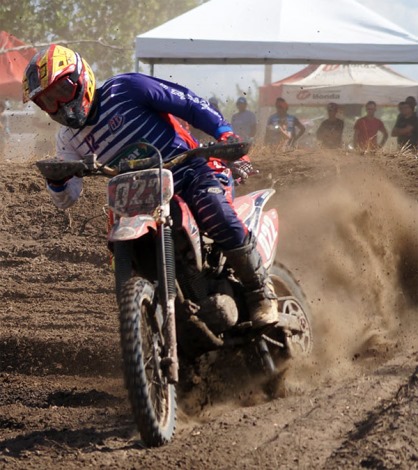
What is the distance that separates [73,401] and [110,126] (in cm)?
166

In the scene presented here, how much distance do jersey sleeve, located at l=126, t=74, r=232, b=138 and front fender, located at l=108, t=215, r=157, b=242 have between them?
969 millimetres

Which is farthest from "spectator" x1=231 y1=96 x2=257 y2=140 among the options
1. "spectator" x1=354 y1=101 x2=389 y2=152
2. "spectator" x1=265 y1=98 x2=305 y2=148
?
"spectator" x1=354 y1=101 x2=389 y2=152

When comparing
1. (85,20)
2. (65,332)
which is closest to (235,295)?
(65,332)

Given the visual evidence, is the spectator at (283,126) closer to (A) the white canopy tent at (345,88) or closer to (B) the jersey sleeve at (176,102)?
(A) the white canopy tent at (345,88)

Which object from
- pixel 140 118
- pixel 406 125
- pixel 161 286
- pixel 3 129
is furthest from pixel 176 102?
pixel 3 129

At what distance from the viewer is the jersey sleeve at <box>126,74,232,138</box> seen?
4.91 meters

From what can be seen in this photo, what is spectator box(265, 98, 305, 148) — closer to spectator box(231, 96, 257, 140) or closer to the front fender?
spectator box(231, 96, 257, 140)

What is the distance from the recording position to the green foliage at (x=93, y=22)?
973 inches

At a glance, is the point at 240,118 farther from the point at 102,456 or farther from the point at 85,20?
the point at 85,20

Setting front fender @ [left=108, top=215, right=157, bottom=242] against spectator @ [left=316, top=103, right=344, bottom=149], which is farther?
spectator @ [left=316, top=103, right=344, bottom=149]

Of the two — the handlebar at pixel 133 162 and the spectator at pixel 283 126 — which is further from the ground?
the handlebar at pixel 133 162

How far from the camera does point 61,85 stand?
4.62 metres

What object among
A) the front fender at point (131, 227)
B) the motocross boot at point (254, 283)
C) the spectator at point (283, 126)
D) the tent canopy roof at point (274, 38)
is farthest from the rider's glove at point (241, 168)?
the spectator at point (283, 126)

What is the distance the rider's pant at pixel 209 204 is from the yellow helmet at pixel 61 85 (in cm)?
65
